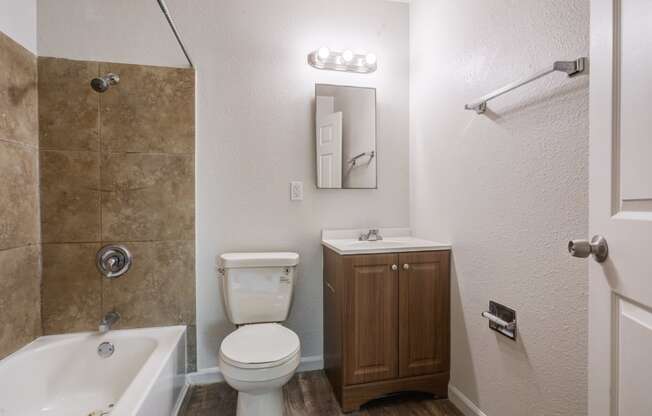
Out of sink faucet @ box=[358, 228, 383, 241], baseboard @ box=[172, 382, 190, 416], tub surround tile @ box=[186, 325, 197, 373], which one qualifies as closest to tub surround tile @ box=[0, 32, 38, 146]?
tub surround tile @ box=[186, 325, 197, 373]

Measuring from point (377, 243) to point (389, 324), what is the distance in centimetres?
45

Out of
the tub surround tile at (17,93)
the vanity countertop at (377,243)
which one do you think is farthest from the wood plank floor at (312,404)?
the tub surround tile at (17,93)

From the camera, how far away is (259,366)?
1308mm

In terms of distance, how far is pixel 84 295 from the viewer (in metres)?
1.71

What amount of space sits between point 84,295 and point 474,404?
2.12m

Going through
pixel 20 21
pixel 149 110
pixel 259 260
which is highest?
pixel 20 21

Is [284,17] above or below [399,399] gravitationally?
above

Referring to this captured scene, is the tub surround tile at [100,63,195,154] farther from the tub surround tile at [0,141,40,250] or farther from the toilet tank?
the toilet tank

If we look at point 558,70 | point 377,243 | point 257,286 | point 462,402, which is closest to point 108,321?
point 257,286

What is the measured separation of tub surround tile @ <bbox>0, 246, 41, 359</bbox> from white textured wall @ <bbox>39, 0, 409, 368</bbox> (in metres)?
0.79

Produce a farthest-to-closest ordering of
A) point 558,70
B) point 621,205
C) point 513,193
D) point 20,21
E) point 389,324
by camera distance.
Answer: point 389,324, point 20,21, point 513,193, point 558,70, point 621,205

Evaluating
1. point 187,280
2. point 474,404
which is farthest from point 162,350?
point 474,404

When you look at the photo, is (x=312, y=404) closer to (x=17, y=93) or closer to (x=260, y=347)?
(x=260, y=347)

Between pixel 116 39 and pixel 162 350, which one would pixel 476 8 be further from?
pixel 162 350
